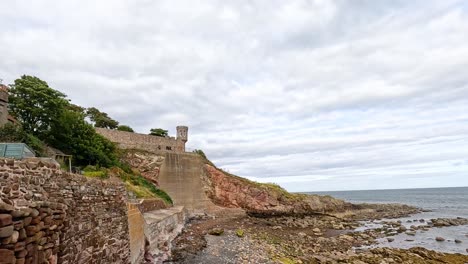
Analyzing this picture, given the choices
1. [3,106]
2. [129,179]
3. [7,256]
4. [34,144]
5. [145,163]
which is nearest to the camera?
[7,256]

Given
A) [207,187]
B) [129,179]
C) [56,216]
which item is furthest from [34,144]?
[207,187]

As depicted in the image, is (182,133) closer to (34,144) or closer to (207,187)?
(207,187)

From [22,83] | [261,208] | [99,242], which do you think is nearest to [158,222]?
[99,242]

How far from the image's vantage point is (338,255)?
1973 cm

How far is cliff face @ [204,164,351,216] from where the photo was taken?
41.3 m

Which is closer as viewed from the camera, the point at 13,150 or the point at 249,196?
the point at 13,150

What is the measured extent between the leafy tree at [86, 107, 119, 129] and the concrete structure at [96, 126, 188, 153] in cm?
1180

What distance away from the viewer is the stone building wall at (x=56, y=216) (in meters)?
3.72

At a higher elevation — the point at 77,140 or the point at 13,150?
the point at 77,140

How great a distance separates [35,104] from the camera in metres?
21.7

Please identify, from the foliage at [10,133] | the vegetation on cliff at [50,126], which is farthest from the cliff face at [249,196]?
the foliage at [10,133]

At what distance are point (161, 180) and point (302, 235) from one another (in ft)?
59.0

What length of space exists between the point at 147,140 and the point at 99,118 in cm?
1252

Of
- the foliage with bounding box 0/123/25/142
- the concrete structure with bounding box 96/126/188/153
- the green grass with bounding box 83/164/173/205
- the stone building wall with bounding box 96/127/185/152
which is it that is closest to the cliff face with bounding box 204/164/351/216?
the concrete structure with bounding box 96/126/188/153
